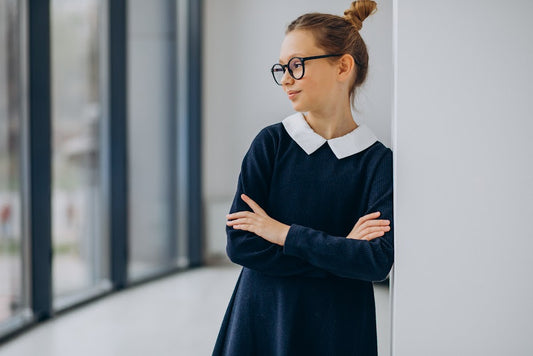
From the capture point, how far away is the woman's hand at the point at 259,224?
951 millimetres

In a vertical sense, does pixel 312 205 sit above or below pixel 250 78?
below

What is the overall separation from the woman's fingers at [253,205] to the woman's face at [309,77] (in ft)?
0.66

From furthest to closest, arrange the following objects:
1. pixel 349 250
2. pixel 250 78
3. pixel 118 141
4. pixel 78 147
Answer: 1. pixel 118 141
2. pixel 78 147
3. pixel 250 78
4. pixel 349 250

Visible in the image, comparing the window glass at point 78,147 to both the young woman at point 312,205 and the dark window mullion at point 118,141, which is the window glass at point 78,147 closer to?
the dark window mullion at point 118,141

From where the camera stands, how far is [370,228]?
0.93 m

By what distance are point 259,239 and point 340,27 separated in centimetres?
43

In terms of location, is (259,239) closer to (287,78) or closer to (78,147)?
(287,78)

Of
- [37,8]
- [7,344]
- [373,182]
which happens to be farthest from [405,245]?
[37,8]

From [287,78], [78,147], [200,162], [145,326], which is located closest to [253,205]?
[287,78]

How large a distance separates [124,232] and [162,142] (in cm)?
63

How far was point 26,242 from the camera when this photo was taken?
2336 millimetres

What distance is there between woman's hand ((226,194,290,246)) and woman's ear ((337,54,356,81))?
297 millimetres

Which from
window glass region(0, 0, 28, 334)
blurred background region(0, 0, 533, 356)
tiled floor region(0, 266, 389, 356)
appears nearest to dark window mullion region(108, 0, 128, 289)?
blurred background region(0, 0, 533, 356)

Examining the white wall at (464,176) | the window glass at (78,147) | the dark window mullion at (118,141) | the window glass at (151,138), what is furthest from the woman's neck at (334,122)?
the window glass at (151,138)
